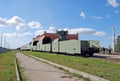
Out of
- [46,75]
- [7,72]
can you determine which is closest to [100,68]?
[46,75]

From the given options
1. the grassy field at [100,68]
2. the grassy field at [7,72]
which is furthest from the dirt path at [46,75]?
Answer: the grassy field at [100,68]

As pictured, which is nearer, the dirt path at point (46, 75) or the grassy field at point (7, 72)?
the dirt path at point (46, 75)

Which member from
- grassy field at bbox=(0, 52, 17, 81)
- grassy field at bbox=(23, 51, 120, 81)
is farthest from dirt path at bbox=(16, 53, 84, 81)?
grassy field at bbox=(23, 51, 120, 81)

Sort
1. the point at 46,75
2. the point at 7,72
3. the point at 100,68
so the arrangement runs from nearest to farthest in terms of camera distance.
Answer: the point at 46,75 → the point at 7,72 → the point at 100,68

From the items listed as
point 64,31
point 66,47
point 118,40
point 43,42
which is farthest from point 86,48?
point 118,40

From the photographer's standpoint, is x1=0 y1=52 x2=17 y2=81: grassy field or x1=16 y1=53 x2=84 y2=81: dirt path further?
x1=0 y1=52 x2=17 y2=81: grassy field

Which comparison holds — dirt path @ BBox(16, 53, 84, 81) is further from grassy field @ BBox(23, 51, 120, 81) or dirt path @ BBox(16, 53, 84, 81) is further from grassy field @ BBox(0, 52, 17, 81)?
grassy field @ BBox(23, 51, 120, 81)

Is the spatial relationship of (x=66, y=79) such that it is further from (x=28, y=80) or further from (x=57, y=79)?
(x=28, y=80)

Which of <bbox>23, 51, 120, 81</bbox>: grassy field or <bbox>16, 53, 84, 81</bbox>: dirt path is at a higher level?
<bbox>23, 51, 120, 81</bbox>: grassy field

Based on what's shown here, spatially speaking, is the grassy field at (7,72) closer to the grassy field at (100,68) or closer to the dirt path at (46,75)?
the dirt path at (46,75)

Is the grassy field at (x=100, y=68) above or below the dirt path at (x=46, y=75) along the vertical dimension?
above

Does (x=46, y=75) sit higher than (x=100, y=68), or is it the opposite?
(x=100, y=68)

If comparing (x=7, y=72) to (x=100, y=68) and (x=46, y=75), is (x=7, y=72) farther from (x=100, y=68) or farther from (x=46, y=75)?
(x=100, y=68)

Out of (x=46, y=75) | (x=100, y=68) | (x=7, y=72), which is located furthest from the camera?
(x=100, y=68)
